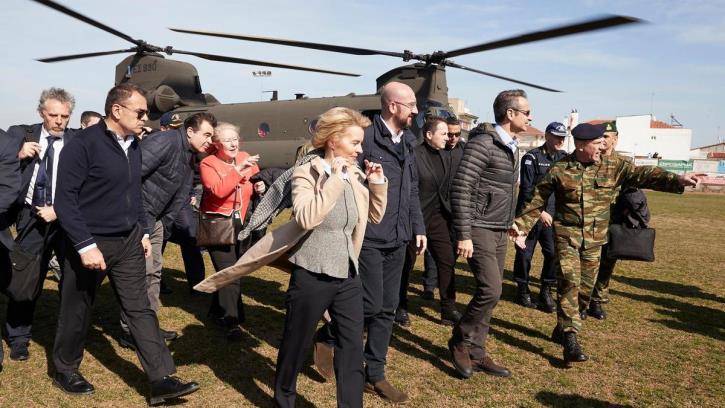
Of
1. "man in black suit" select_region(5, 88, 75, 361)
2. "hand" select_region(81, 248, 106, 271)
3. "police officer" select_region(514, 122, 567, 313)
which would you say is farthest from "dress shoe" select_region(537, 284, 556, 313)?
"man in black suit" select_region(5, 88, 75, 361)

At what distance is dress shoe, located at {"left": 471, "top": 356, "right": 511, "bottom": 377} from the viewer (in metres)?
4.47

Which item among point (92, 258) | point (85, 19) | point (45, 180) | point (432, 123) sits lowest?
point (92, 258)

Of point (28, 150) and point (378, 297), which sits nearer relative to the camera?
point (378, 297)

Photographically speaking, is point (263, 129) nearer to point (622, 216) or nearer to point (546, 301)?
point (546, 301)

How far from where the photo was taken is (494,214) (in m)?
4.45

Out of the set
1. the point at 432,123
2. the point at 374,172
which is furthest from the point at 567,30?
the point at 374,172

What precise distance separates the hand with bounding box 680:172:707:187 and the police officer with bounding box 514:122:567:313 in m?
2.14

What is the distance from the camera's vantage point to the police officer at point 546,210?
660 centimetres

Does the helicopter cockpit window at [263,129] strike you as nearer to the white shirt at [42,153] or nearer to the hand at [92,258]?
the white shirt at [42,153]

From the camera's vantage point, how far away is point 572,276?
480 cm

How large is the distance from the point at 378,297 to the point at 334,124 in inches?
51.6

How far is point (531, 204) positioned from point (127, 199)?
330 centimetres

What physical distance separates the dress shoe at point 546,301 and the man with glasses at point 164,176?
4094mm

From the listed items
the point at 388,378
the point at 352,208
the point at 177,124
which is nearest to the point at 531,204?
the point at 388,378
